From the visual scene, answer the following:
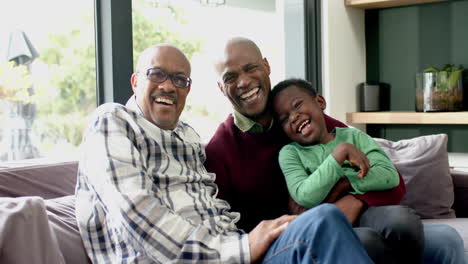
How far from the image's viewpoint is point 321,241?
1.36 m

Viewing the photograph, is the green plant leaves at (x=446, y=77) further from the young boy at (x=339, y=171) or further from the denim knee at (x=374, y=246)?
the denim knee at (x=374, y=246)

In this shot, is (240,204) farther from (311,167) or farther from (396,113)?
(396,113)

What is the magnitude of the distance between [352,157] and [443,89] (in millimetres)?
1964

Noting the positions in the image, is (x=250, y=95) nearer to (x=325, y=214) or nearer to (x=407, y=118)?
(x=325, y=214)

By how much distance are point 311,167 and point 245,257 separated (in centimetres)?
52

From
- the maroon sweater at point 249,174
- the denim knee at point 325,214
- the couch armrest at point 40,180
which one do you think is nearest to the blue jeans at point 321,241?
the denim knee at point 325,214

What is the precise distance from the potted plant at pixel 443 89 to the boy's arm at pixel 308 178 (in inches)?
73.6

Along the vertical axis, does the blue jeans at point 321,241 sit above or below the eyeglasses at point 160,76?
below

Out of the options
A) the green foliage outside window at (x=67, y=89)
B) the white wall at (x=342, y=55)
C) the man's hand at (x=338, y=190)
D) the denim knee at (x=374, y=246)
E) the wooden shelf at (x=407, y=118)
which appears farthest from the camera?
the white wall at (x=342, y=55)

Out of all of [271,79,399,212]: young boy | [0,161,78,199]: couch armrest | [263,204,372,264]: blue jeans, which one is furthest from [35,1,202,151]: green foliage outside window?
[263,204,372,264]: blue jeans

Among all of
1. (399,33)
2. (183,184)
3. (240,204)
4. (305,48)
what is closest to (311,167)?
(240,204)

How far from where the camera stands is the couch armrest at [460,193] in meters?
2.63

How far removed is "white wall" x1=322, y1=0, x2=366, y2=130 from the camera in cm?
354

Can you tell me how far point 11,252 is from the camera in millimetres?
1203
